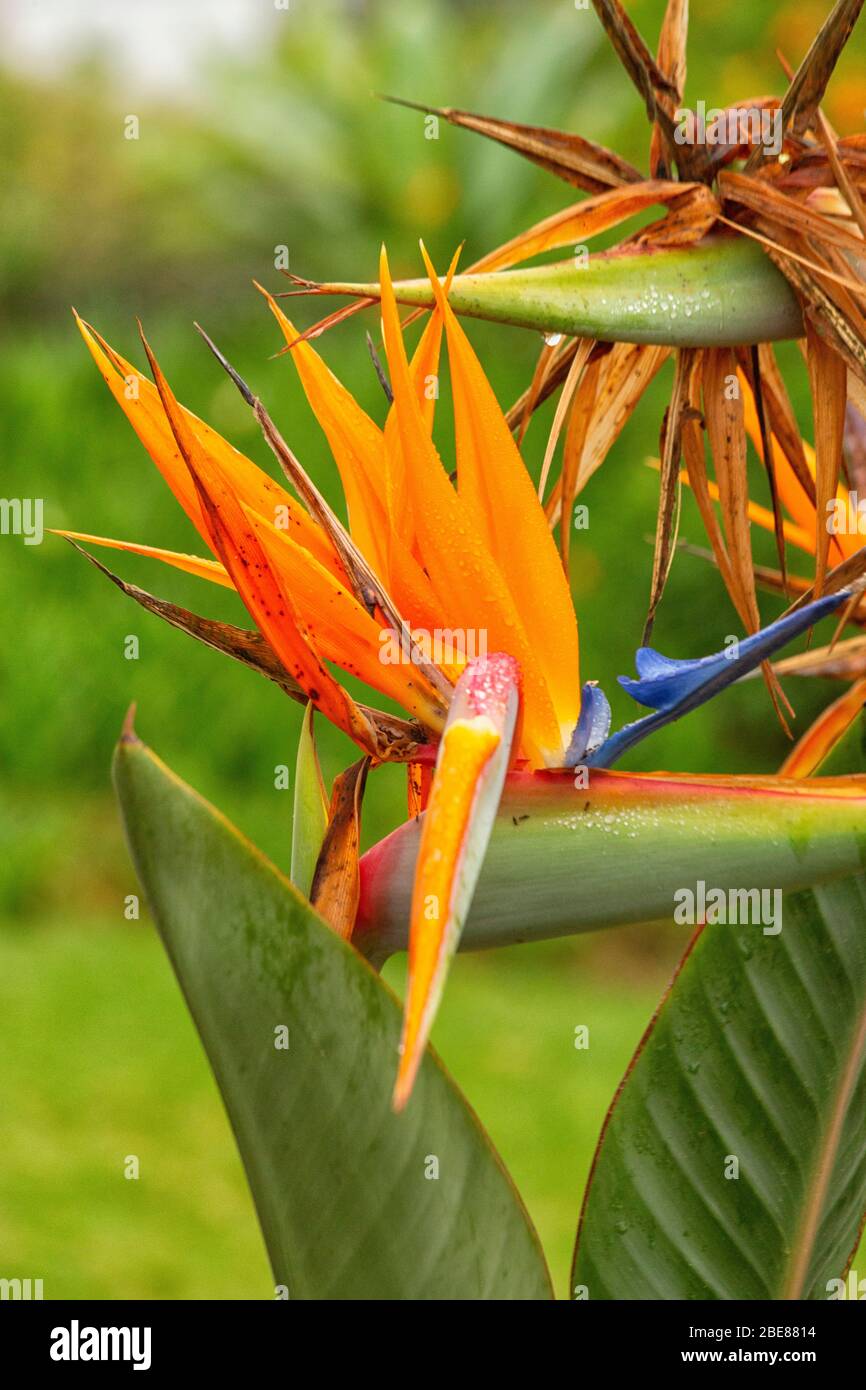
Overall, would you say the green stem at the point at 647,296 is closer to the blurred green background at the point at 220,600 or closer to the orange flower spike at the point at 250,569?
the orange flower spike at the point at 250,569

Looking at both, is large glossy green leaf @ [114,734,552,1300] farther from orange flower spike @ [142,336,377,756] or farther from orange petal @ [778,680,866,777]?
orange petal @ [778,680,866,777]

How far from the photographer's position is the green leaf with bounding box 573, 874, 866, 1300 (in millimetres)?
537

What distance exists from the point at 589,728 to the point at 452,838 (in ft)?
0.30

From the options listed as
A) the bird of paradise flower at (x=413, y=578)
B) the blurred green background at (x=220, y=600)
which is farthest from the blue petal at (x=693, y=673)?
the blurred green background at (x=220, y=600)

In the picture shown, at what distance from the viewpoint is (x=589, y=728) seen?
1.49 feet

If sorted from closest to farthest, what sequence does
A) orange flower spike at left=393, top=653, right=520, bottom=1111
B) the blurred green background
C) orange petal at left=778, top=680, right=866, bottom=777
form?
orange flower spike at left=393, top=653, right=520, bottom=1111
orange petal at left=778, top=680, right=866, bottom=777
the blurred green background

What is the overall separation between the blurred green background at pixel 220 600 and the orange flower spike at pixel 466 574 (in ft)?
3.15

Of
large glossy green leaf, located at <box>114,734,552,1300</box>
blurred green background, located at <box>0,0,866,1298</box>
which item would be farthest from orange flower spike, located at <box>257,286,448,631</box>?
blurred green background, located at <box>0,0,866,1298</box>

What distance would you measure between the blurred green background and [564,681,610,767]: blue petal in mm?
967

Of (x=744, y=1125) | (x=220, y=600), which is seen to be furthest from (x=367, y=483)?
(x=220, y=600)

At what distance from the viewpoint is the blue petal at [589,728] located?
1.49 ft

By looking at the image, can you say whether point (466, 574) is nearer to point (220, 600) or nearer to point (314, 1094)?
point (314, 1094)

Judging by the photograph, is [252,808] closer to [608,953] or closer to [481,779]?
[608,953]

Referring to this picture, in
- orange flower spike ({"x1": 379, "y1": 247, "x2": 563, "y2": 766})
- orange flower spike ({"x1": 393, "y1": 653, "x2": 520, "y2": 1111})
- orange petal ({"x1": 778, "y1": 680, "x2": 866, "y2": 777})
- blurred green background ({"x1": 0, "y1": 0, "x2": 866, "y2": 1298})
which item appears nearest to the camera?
orange flower spike ({"x1": 393, "y1": 653, "x2": 520, "y2": 1111})
